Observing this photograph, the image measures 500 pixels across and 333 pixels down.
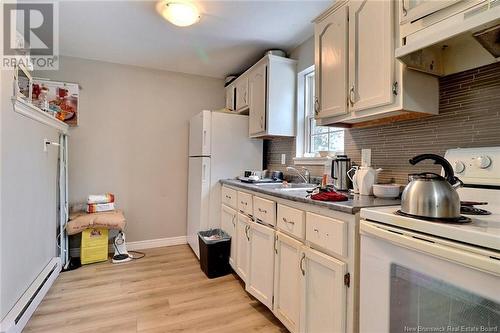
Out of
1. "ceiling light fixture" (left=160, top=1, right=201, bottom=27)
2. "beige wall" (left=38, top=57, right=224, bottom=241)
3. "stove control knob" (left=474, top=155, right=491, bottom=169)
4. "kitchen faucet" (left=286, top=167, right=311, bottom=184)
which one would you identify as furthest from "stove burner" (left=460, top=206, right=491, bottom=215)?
"beige wall" (left=38, top=57, right=224, bottom=241)

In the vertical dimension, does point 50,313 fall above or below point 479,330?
below

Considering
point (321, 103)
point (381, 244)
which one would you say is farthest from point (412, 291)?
point (321, 103)

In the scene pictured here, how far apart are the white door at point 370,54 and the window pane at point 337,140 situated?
669 millimetres

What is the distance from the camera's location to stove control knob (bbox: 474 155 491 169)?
1127mm

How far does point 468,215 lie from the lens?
0.94 metres

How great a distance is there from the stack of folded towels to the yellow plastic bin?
0.77 ft

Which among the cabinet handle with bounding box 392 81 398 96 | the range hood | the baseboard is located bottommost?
the baseboard

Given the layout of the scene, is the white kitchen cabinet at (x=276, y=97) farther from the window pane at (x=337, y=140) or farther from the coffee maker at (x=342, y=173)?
the coffee maker at (x=342, y=173)

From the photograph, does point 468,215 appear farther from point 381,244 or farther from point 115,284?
point 115,284

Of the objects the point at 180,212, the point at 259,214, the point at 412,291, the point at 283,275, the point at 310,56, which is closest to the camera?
the point at 412,291

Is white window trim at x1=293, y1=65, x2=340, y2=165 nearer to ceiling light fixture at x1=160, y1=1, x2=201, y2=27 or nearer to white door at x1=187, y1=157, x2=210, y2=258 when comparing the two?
white door at x1=187, y1=157, x2=210, y2=258

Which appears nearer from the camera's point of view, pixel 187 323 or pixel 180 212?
pixel 187 323

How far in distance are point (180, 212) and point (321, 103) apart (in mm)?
2478

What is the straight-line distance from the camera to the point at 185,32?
2.49 m
